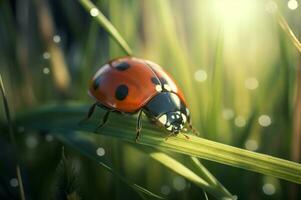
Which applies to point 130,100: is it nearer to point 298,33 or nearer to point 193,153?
point 193,153

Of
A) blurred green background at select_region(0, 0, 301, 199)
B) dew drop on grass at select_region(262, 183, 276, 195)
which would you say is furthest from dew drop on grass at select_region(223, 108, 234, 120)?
dew drop on grass at select_region(262, 183, 276, 195)

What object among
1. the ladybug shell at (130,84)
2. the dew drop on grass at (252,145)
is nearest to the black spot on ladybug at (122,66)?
the ladybug shell at (130,84)

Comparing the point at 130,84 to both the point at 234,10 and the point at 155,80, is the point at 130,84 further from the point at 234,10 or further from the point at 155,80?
the point at 234,10

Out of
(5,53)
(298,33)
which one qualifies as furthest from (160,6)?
(5,53)

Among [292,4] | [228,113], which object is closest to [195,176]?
[228,113]

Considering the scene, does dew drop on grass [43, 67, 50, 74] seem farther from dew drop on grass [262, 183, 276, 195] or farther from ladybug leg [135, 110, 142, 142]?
dew drop on grass [262, 183, 276, 195]

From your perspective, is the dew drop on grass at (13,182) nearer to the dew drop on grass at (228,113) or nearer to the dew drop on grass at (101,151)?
the dew drop on grass at (101,151)

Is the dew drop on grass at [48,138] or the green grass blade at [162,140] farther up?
the green grass blade at [162,140]
